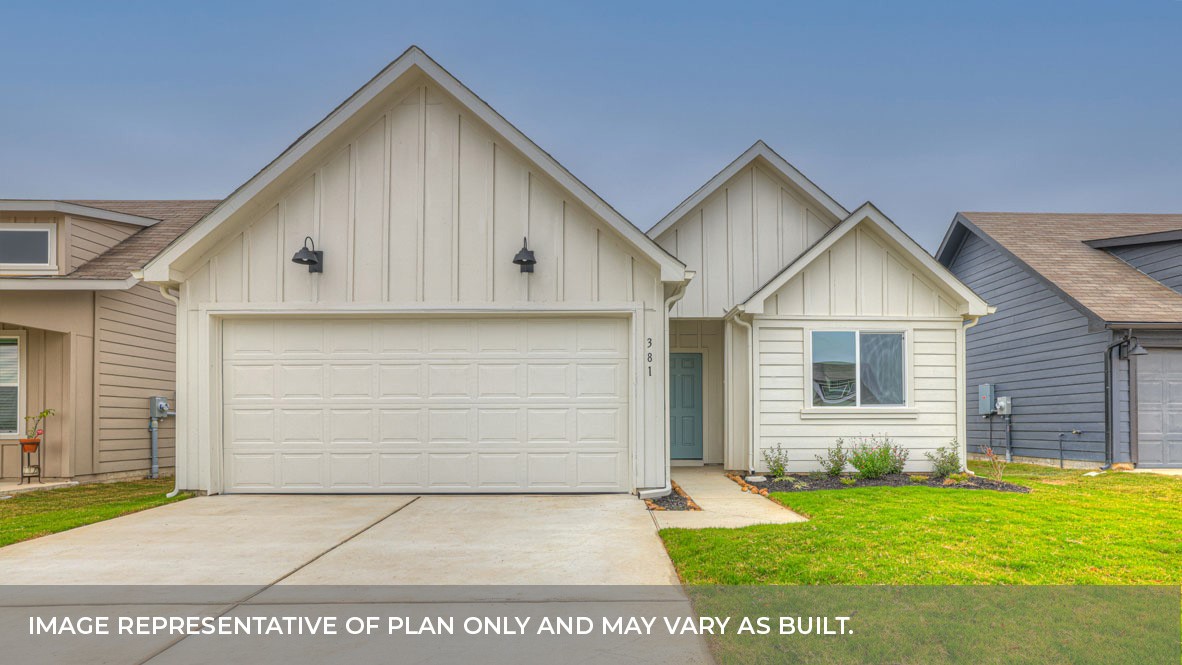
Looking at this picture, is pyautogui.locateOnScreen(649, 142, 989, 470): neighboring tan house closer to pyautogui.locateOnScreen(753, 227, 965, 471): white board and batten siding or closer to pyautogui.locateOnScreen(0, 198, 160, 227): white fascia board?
pyautogui.locateOnScreen(753, 227, 965, 471): white board and batten siding

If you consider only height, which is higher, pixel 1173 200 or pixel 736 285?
pixel 1173 200

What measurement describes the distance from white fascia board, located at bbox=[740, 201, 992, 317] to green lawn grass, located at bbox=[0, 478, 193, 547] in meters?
8.27

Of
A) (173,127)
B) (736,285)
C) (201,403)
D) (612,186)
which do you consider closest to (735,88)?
(612,186)

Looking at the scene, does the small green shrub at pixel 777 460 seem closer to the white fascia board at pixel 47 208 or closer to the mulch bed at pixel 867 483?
A: the mulch bed at pixel 867 483

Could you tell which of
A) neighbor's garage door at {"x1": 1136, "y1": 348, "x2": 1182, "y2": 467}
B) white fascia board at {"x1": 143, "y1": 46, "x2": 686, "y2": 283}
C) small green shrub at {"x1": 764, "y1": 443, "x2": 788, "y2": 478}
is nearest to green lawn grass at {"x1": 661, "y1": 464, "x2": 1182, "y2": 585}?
small green shrub at {"x1": 764, "y1": 443, "x2": 788, "y2": 478}

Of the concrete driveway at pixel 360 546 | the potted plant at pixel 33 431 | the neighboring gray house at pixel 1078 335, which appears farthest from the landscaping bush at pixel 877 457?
the potted plant at pixel 33 431

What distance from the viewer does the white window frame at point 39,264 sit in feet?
39.2

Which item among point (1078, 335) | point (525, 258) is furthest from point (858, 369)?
point (525, 258)

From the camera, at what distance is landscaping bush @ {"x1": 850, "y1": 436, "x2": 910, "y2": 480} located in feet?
36.5

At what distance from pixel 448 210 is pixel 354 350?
213 centimetres

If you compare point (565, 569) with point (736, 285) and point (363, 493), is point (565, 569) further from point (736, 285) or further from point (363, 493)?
point (736, 285)

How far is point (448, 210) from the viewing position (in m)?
9.38

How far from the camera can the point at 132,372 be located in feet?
42.9

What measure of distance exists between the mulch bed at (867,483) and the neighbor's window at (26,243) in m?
11.5
